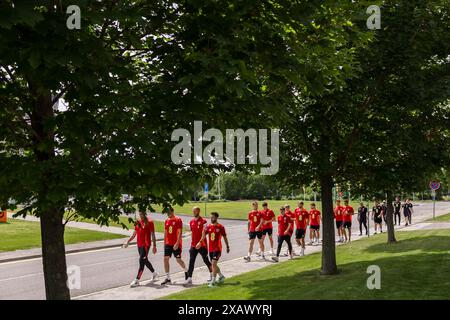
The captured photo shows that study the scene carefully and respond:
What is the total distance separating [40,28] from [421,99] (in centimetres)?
821

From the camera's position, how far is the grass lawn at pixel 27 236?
21766mm

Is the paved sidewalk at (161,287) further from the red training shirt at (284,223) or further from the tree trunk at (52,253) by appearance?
the tree trunk at (52,253)

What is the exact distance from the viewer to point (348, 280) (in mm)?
10953

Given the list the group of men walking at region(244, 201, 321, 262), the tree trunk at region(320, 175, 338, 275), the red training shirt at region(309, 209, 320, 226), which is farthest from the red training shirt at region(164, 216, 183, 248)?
the red training shirt at region(309, 209, 320, 226)

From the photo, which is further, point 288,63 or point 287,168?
point 287,168

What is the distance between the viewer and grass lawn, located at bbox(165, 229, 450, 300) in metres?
9.50

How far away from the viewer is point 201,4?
4926mm

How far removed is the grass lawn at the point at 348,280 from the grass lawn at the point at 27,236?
1256 cm

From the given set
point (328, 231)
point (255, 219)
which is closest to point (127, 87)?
point (328, 231)

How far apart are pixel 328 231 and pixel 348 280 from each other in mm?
1874

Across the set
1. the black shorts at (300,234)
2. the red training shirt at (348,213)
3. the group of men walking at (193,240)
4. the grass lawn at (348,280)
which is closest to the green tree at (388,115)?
the grass lawn at (348,280)

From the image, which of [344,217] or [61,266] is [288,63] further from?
[344,217]
